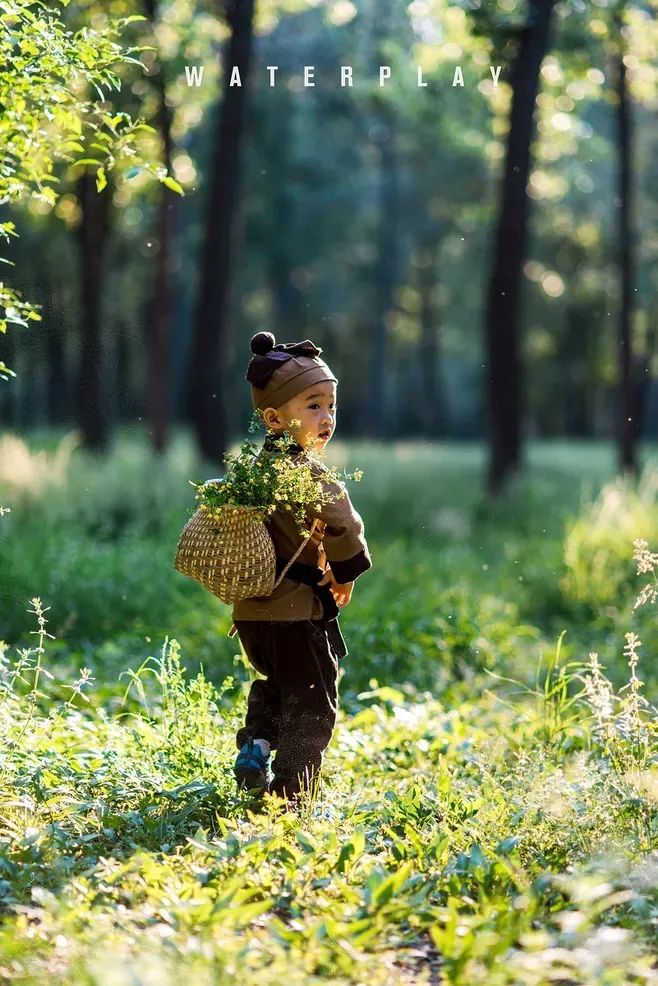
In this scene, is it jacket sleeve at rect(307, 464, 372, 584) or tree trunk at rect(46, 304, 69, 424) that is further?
tree trunk at rect(46, 304, 69, 424)

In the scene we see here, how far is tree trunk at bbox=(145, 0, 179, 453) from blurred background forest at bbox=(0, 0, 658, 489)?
6cm

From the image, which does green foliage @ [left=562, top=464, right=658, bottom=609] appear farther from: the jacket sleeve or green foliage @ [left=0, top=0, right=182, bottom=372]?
green foliage @ [left=0, top=0, right=182, bottom=372]

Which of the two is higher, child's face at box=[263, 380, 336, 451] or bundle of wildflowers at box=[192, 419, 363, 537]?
child's face at box=[263, 380, 336, 451]

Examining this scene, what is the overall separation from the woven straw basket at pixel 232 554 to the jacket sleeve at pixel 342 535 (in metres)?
0.23

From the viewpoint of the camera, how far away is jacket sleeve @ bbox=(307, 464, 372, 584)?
4.46 m

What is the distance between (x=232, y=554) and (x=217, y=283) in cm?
968

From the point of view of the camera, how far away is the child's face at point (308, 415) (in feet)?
15.1

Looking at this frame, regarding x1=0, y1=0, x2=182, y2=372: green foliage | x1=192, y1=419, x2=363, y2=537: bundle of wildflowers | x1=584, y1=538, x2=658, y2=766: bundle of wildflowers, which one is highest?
x1=0, y1=0, x2=182, y2=372: green foliage

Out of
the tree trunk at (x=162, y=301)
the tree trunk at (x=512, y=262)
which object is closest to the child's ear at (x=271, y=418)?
the tree trunk at (x=512, y=262)

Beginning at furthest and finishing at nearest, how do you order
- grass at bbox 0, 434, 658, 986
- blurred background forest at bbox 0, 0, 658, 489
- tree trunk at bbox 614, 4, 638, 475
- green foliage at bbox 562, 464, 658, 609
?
1. tree trunk at bbox 614, 4, 638, 475
2. blurred background forest at bbox 0, 0, 658, 489
3. green foliage at bbox 562, 464, 658, 609
4. grass at bbox 0, 434, 658, 986

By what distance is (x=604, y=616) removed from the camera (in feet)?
29.4

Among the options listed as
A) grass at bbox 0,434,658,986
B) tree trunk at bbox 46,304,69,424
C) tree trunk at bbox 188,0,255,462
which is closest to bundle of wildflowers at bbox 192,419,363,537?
grass at bbox 0,434,658,986

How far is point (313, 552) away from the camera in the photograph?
15.2 feet

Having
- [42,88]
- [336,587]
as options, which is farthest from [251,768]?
[42,88]
